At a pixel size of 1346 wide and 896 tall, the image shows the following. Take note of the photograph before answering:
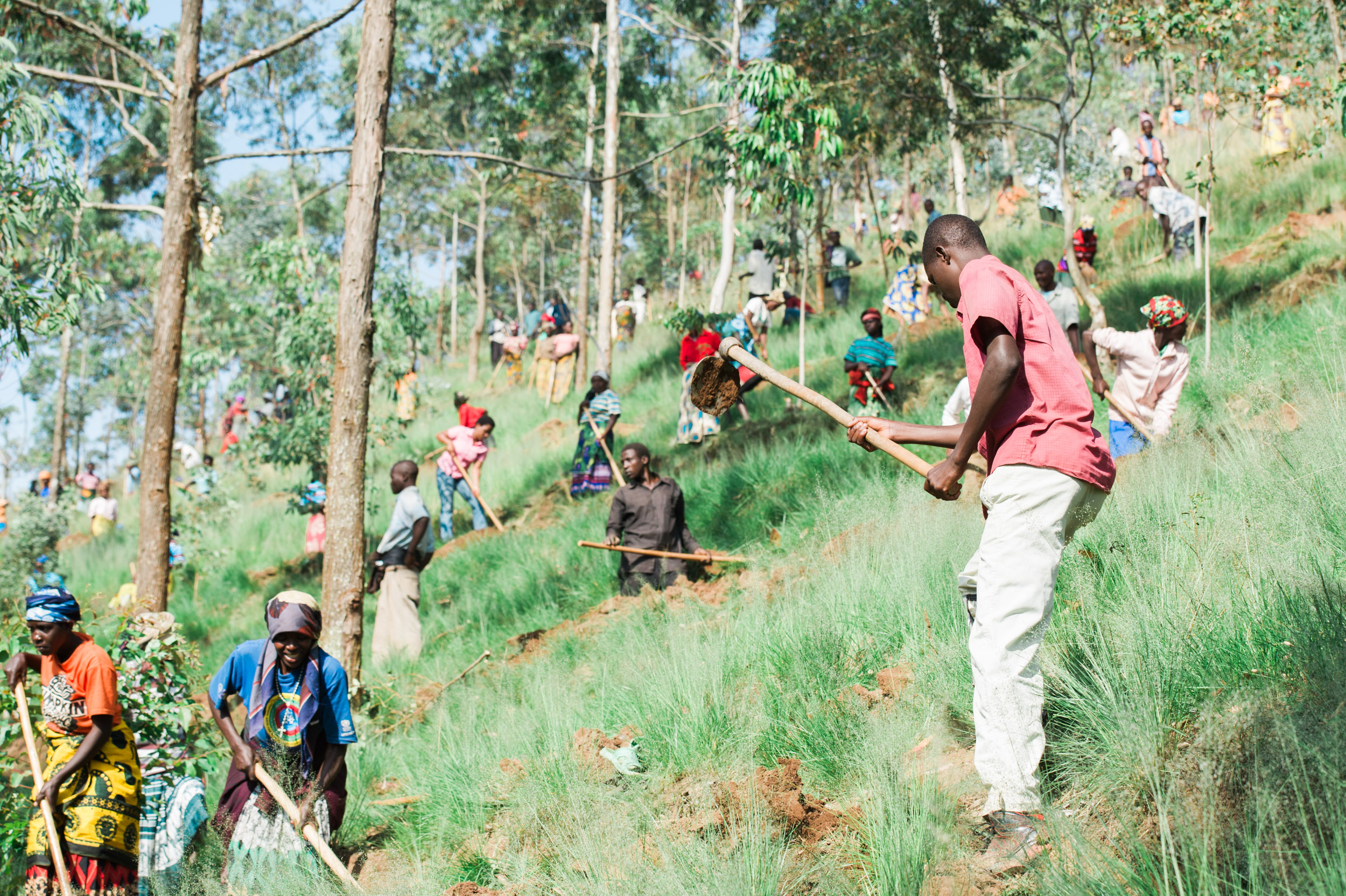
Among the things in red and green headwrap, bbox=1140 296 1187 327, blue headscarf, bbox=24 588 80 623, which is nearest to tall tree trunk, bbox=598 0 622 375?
Answer: red and green headwrap, bbox=1140 296 1187 327

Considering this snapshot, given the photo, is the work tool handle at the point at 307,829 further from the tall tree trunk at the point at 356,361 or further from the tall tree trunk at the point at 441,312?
the tall tree trunk at the point at 441,312

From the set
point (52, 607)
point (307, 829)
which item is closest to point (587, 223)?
point (52, 607)

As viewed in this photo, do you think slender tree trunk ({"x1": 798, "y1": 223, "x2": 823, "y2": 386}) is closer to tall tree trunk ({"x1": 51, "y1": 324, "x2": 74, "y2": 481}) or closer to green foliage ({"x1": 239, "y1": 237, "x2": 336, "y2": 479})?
green foliage ({"x1": 239, "y1": 237, "x2": 336, "y2": 479})

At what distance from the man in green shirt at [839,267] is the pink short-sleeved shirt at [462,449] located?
7912 mm

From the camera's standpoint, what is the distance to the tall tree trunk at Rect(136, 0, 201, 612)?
Answer: 8.89 meters

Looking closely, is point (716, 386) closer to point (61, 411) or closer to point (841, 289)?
point (841, 289)

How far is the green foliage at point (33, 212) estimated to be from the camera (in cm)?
828

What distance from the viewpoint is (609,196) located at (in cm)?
1703

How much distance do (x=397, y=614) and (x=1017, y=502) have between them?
697 centimetres

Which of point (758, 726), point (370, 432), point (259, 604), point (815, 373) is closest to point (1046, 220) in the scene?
point (815, 373)

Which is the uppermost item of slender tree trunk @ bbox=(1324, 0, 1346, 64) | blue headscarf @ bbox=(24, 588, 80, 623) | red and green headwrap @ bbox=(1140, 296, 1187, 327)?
slender tree trunk @ bbox=(1324, 0, 1346, 64)

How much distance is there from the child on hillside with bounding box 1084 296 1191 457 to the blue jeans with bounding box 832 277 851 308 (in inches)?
465

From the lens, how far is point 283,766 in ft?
14.8

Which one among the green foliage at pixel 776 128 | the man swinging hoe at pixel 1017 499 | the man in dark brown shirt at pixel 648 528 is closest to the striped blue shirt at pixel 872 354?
the green foliage at pixel 776 128
